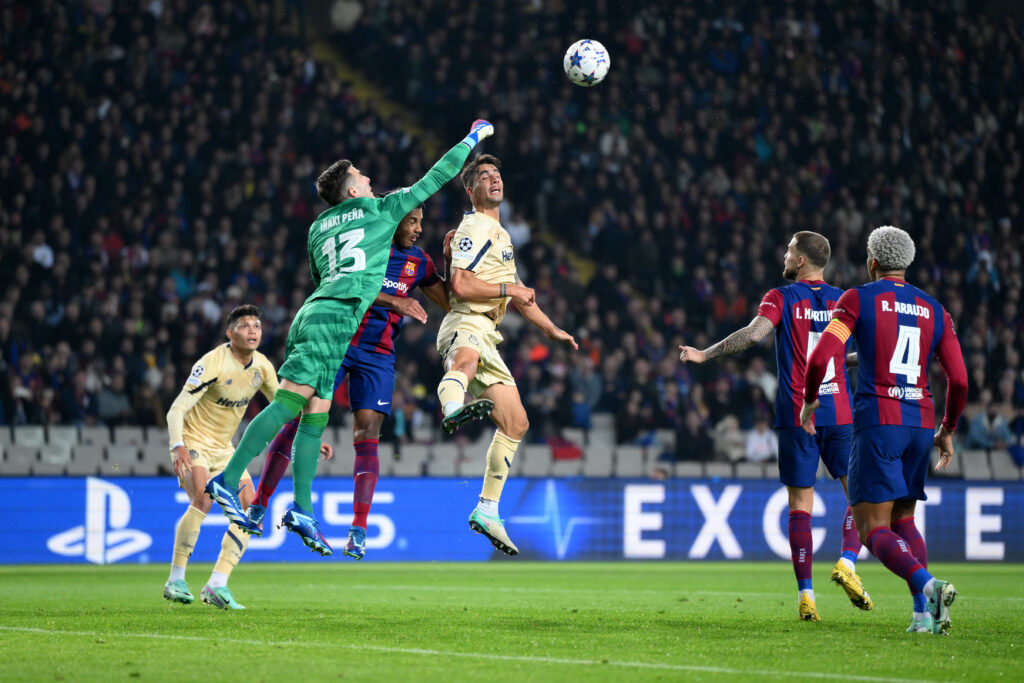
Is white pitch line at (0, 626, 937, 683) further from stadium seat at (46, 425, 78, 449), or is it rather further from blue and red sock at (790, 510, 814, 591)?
stadium seat at (46, 425, 78, 449)

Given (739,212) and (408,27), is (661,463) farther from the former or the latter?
(408,27)

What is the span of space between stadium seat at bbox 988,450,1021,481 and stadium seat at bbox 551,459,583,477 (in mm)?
5935

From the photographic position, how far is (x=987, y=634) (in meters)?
7.47

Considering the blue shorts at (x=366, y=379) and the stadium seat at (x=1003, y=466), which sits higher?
the blue shorts at (x=366, y=379)

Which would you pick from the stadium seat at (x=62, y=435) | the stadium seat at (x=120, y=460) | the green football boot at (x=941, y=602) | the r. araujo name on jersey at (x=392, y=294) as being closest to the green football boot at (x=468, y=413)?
the r. araujo name on jersey at (x=392, y=294)

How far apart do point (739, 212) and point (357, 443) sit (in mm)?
15161

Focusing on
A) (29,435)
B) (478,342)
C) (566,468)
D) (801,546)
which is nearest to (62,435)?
(29,435)

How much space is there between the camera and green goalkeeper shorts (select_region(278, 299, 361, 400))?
7.42 metres

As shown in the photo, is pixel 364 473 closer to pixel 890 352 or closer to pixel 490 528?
pixel 490 528

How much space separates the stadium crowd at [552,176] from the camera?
18.2 metres

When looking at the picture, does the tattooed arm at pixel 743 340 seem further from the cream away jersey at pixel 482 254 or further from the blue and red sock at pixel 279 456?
the blue and red sock at pixel 279 456

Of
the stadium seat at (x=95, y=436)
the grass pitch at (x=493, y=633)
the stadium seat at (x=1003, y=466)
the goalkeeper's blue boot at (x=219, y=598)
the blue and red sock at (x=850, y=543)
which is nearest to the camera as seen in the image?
the grass pitch at (x=493, y=633)

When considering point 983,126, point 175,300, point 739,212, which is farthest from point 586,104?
point 175,300

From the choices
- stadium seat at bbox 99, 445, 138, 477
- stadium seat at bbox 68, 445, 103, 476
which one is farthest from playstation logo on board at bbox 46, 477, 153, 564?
stadium seat at bbox 99, 445, 138, 477
